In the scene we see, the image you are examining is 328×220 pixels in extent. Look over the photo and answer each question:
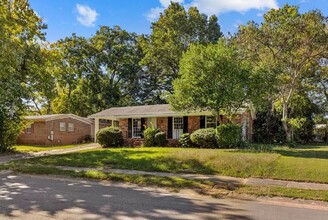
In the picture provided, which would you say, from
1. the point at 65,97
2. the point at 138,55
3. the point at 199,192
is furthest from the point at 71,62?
the point at 199,192

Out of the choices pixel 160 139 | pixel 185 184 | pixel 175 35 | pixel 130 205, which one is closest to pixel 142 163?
pixel 185 184

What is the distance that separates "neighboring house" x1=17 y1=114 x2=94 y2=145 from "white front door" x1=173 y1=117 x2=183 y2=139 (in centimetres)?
1278

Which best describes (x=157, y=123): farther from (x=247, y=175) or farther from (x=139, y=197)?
(x=139, y=197)

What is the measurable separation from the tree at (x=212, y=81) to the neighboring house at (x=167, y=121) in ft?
9.32

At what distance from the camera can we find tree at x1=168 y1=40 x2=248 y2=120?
57.2 ft

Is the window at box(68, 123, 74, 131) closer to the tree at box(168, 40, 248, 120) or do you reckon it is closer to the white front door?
the white front door

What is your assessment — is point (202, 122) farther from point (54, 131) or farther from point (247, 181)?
point (54, 131)

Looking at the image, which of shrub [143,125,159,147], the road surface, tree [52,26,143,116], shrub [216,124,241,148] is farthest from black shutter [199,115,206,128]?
tree [52,26,143,116]

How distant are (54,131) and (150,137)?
A: 11972mm

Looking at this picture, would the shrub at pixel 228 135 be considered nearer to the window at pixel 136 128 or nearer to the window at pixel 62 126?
the window at pixel 136 128

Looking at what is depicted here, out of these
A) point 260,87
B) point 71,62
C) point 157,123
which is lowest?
point 157,123

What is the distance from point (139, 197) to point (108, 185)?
2030 mm

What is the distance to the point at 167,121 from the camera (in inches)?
918

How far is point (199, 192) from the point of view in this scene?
8.43 meters
